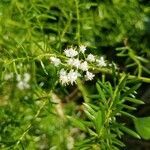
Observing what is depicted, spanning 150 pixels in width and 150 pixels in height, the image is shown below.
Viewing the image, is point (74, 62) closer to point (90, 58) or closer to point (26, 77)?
point (90, 58)

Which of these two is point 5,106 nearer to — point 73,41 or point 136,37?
point 73,41

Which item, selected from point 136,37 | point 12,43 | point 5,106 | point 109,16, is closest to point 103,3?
point 109,16

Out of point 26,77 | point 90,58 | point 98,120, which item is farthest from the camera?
point 26,77

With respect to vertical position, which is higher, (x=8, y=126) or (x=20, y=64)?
(x=20, y=64)

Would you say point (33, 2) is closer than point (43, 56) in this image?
No

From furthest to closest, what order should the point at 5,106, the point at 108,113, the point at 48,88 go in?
the point at 5,106
the point at 48,88
the point at 108,113

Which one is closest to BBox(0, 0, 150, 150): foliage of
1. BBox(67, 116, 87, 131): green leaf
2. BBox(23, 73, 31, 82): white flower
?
BBox(23, 73, 31, 82): white flower

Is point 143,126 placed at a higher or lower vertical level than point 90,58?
lower

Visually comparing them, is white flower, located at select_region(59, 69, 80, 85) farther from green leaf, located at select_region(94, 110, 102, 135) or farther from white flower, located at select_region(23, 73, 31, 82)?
white flower, located at select_region(23, 73, 31, 82)

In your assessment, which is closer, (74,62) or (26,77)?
A: (74,62)

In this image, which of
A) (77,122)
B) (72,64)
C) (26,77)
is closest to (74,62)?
(72,64)
